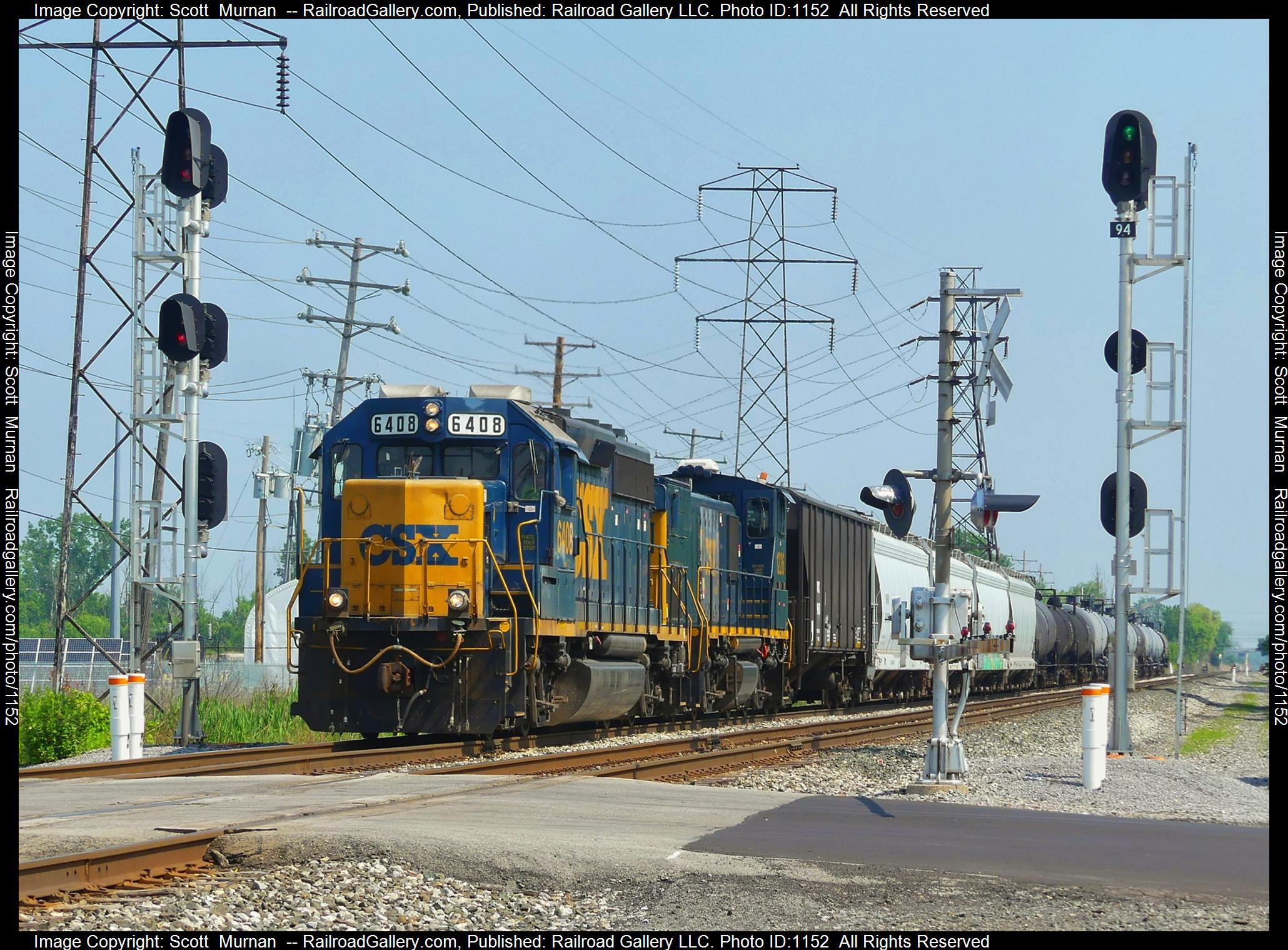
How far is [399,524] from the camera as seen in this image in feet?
51.5

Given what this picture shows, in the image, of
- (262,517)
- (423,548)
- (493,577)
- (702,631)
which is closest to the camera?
(423,548)

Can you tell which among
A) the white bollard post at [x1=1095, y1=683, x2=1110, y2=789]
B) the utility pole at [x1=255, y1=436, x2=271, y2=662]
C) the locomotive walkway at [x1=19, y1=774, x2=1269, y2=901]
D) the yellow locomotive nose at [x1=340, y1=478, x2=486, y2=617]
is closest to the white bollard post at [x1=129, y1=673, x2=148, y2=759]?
the yellow locomotive nose at [x1=340, y1=478, x2=486, y2=617]

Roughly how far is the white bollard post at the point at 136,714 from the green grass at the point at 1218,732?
36.4ft

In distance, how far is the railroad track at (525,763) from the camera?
25.6 ft

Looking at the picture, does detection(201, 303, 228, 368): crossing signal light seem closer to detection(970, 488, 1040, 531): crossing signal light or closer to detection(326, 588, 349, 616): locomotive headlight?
detection(326, 588, 349, 616): locomotive headlight

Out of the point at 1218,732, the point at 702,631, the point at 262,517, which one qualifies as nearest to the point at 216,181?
the point at 702,631

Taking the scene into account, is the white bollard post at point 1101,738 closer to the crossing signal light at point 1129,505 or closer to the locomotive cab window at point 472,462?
the crossing signal light at point 1129,505

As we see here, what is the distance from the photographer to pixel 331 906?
7637 mm

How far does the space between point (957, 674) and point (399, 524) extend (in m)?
21.8

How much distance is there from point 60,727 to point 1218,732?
1459 cm

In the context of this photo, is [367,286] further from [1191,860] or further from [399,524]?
[1191,860]

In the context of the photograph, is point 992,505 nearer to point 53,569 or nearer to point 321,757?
point 321,757

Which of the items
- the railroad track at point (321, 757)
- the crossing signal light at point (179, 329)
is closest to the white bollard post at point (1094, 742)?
the railroad track at point (321, 757)
